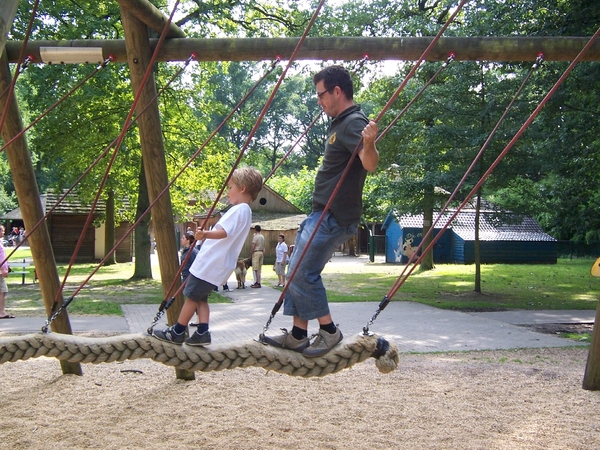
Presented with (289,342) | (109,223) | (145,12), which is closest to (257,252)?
(109,223)

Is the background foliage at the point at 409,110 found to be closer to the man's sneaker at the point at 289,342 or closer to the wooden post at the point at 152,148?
the wooden post at the point at 152,148

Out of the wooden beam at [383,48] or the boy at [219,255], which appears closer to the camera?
the boy at [219,255]

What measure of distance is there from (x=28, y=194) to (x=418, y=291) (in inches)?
557

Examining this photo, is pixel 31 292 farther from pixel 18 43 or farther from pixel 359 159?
pixel 359 159

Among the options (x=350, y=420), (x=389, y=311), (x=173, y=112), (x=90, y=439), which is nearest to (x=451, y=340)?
(x=389, y=311)

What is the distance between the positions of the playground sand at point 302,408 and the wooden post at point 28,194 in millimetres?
962

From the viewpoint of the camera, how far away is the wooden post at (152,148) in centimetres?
519

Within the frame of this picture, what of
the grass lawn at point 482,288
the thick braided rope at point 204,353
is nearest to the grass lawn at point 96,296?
the grass lawn at point 482,288

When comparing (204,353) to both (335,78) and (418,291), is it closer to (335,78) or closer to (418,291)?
(335,78)

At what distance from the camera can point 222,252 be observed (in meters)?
4.03

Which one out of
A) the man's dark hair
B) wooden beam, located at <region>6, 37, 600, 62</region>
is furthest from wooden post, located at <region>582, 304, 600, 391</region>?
the man's dark hair

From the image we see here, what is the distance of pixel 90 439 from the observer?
499 cm

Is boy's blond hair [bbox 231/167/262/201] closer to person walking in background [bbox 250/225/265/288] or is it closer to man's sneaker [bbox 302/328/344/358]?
man's sneaker [bbox 302/328/344/358]

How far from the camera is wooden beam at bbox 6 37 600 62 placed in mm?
4977
